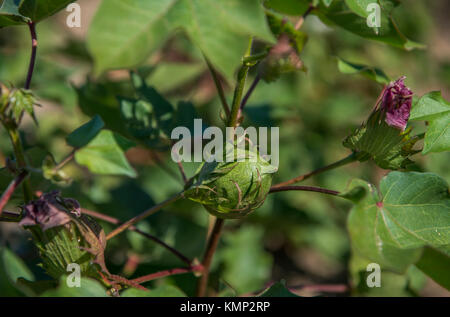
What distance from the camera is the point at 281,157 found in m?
2.07

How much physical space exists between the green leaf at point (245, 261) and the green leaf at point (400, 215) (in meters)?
0.87

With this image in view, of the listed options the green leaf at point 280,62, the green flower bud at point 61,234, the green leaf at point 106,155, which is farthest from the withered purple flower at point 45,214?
the green leaf at point 280,62

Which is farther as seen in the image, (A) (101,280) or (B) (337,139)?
(B) (337,139)

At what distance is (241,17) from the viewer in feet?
2.56

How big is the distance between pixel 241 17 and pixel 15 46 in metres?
2.16

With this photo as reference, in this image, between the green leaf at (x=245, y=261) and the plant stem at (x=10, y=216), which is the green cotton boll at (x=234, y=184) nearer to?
the plant stem at (x=10, y=216)

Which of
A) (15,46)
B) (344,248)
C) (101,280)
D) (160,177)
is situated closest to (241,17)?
(101,280)

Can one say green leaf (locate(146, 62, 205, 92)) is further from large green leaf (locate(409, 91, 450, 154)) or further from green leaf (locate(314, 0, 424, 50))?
large green leaf (locate(409, 91, 450, 154))

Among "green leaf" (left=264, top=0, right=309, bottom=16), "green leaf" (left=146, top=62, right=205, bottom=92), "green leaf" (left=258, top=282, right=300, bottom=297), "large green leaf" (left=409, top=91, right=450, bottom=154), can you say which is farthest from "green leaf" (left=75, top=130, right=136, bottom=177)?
"green leaf" (left=146, top=62, right=205, bottom=92)

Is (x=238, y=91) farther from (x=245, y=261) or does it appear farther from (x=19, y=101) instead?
(x=245, y=261)

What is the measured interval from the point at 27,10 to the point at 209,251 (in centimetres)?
60

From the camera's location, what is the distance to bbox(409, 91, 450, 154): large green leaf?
0.87 m

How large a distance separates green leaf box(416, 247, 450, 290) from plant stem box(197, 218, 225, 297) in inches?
15.4
